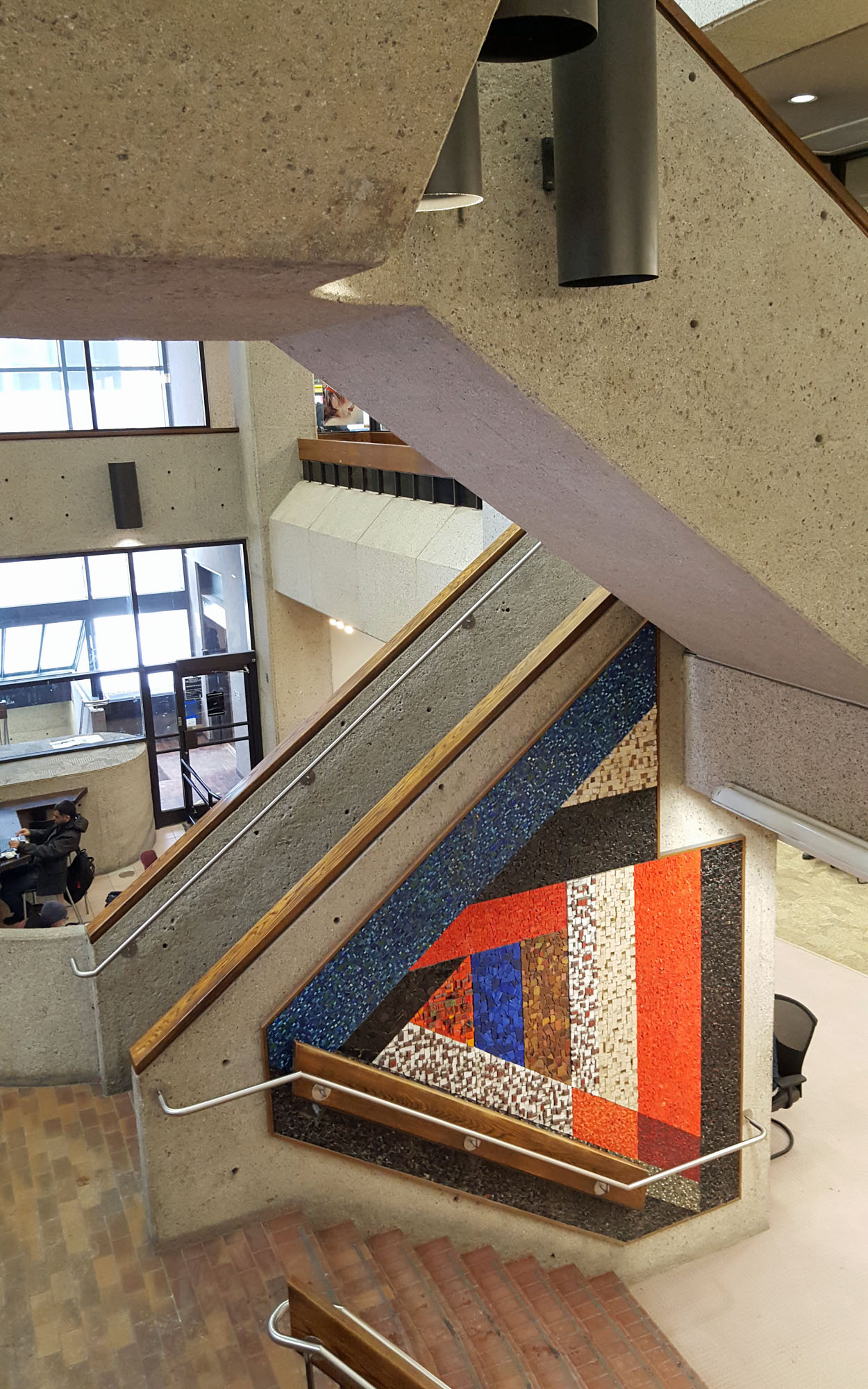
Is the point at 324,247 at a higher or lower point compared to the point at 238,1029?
higher

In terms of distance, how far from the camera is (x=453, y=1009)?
509cm

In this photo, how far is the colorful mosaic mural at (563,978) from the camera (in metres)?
4.92

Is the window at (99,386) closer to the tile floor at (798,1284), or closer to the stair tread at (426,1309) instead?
the stair tread at (426,1309)

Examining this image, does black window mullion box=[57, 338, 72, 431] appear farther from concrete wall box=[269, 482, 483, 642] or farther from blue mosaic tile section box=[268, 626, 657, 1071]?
blue mosaic tile section box=[268, 626, 657, 1071]

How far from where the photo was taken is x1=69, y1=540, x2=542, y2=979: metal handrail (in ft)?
18.8

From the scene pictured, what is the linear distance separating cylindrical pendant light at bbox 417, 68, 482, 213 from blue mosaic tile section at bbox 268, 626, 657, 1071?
3.12 metres

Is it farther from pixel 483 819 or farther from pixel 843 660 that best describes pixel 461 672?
pixel 843 660

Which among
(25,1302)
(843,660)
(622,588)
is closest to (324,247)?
(843,660)

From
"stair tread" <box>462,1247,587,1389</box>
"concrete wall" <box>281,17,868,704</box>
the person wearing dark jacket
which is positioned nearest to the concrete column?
the person wearing dark jacket

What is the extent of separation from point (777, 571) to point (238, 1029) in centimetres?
296

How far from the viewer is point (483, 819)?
16.4 ft

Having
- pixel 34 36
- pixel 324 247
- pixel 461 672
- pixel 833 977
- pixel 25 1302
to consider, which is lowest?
pixel 833 977

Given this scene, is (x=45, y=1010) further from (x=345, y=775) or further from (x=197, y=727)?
(x=197, y=727)

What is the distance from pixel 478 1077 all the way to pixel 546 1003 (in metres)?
0.49
